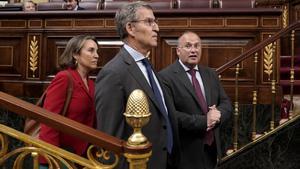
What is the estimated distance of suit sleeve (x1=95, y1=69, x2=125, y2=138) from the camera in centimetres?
150

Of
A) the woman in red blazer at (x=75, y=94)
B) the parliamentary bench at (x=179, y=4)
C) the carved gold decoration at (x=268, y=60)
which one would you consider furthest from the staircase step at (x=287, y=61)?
the woman in red blazer at (x=75, y=94)

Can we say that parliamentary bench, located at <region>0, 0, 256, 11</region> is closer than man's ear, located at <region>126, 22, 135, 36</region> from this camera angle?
No

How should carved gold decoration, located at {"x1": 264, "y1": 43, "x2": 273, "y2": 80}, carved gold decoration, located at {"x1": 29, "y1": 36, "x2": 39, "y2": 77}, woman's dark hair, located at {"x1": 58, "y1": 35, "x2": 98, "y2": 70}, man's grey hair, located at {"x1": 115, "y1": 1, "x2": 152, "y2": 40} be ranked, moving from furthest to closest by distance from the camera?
carved gold decoration, located at {"x1": 29, "y1": 36, "x2": 39, "y2": 77}, carved gold decoration, located at {"x1": 264, "y1": 43, "x2": 273, "y2": 80}, woman's dark hair, located at {"x1": 58, "y1": 35, "x2": 98, "y2": 70}, man's grey hair, located at {"x1": 115, "y1": 1, "x2": 152, "y2": 40}

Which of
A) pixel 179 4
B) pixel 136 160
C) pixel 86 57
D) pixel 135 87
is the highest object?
pixel 179 4

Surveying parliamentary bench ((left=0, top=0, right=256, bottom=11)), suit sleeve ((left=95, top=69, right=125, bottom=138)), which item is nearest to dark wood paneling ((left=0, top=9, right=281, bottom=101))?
parliamentary bench ((left=0, top=0, right=256, bottom=11))

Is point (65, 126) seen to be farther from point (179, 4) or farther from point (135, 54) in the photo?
point (179, 4)

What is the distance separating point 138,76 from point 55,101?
536mm

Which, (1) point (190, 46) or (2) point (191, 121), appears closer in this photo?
(2) point (191, 121)

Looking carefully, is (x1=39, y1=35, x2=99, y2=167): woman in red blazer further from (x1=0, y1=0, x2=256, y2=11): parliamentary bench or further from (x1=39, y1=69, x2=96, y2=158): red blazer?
(x1=0, y1=0, x2=256, y2=11): parliamentary bench

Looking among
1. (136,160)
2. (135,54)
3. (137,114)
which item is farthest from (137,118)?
(135,54)

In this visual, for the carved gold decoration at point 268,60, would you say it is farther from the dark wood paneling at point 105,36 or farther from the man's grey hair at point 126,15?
the man's grey hair at point 126,15

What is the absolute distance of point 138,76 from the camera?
1.59m

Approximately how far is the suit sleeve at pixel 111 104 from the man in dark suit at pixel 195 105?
528mm

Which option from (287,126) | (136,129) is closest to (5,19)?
(287,126)
